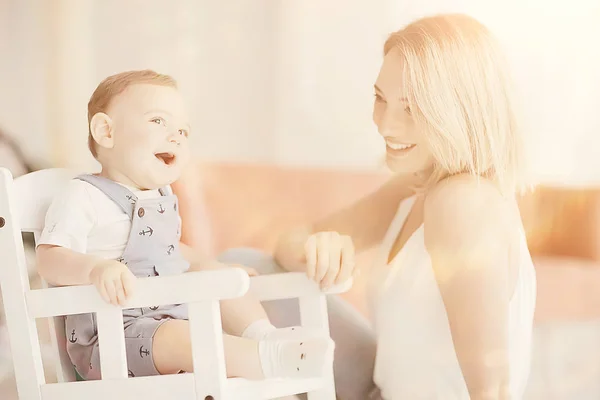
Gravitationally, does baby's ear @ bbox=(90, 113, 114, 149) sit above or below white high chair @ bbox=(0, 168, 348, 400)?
above

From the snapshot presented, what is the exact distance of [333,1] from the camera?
1007 millimetres

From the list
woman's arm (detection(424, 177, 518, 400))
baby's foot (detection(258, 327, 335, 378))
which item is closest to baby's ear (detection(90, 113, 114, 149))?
baby's foot (detection(258, 327, 335, 378))

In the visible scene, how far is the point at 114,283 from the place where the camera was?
0.79 m

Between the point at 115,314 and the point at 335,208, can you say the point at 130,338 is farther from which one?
the point at 335,208

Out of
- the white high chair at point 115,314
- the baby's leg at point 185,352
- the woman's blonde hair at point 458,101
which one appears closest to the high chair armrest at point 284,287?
the white high chair at point 115,314

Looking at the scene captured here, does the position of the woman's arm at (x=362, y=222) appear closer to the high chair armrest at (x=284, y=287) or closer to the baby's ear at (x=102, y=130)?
the high chair armrest at (x=284, y=287)

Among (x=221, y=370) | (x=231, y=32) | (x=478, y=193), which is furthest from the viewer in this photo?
(x=231, y=32)

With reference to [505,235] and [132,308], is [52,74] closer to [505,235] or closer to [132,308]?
[132,308]

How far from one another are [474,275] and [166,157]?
433 millimetres

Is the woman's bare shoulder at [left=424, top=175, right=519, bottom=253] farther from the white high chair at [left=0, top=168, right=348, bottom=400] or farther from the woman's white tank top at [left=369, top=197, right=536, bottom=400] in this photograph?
the white high chair at [left=0, top=168, right=348, bottom=400]

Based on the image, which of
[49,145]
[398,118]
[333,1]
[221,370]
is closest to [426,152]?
[398,118]

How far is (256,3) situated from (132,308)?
471 mm

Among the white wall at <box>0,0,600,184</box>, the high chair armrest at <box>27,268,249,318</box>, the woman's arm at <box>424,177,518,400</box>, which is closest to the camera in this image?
the high chair armrest at <box>27,268,249,318</box>

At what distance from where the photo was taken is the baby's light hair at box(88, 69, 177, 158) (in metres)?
0.93
